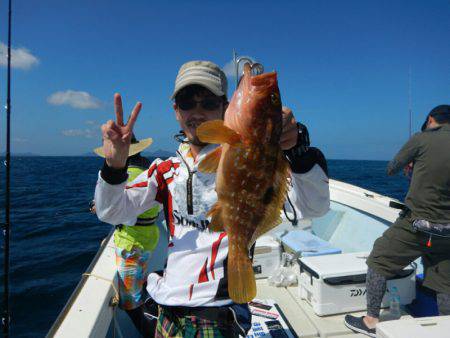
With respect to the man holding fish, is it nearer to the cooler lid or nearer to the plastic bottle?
the cooler lid

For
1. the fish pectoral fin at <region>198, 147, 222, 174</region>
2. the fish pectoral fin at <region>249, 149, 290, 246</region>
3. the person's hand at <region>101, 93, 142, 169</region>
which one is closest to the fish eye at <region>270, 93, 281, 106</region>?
the fish pectoral fin at <region>249, 149, 290, 246</region>

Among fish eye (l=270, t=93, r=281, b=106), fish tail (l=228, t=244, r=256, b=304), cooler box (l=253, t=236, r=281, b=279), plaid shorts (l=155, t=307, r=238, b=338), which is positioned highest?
fish eye (l=270, t=93, r=281, b=106)

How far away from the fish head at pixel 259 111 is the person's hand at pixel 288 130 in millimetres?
91

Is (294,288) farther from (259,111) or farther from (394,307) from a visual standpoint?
(259,111)

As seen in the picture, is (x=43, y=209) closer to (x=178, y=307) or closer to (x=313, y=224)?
(x=313, y=224)

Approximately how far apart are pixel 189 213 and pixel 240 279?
0.58m

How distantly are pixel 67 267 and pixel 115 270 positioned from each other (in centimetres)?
599

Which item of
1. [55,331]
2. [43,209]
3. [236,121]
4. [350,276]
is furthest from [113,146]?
[43,209]

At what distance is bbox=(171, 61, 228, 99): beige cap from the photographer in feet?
6.45

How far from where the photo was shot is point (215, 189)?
1.75m

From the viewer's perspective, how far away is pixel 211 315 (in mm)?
1970

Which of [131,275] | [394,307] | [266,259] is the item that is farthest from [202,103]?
[394,307]

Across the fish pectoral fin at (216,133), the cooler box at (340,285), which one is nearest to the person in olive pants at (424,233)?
the cooler box at (340,285)

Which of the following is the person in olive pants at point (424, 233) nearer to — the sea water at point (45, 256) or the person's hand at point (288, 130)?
the person's hand at point (288, 130)
